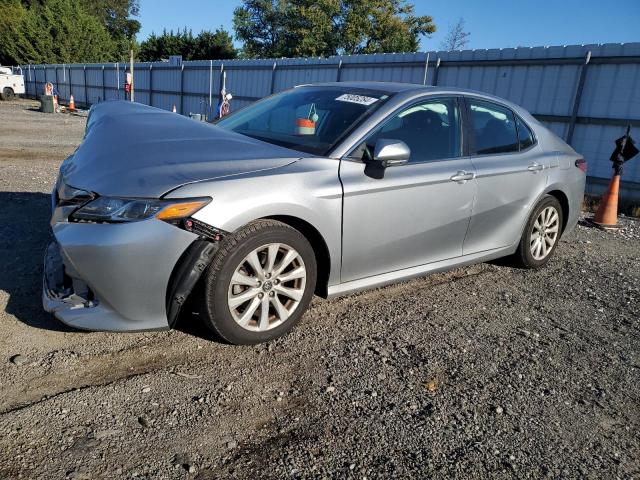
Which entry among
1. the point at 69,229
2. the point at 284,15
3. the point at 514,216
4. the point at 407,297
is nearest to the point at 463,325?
the point at 407,297

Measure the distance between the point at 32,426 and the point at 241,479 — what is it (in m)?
0.97

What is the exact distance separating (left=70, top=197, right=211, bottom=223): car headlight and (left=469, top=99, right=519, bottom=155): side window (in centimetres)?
248

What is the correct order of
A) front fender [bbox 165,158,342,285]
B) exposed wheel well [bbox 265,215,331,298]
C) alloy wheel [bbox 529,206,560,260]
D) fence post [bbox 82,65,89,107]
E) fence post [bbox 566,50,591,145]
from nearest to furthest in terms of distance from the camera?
front fender [bbox 165,158,342,285], exposed wheel well [bbox 265,215,331,298], alloy wheel [bbox 529,206,560,260], fence post [bbox 566,50,591,145], fence post [bbox 82,65,89,107]

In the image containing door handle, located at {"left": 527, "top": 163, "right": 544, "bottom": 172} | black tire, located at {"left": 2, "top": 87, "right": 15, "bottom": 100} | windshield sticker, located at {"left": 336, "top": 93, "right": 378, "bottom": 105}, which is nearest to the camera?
windshield sticker, located at {"left": 336, "top": 93, "right": 378, "bottom": 105}

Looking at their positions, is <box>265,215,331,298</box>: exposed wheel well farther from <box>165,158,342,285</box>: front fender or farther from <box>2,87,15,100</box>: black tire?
<box>2,87,15,100</box>: black tire

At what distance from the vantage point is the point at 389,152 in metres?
3.28

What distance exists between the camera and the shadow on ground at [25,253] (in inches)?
130

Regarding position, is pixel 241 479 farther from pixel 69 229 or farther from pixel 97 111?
pixel 97 111

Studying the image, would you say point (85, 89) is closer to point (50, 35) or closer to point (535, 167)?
point (50, 35)

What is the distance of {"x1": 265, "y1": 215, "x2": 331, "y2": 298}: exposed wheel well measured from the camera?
10.3 feet

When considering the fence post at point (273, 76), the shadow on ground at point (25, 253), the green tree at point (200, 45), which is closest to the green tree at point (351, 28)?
the green tree at point (200, 45)

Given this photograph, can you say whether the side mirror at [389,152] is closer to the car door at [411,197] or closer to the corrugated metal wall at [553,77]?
the car door at [411,197]

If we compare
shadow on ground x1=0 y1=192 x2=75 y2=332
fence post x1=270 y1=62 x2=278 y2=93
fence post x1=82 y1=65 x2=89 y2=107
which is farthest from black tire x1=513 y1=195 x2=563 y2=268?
fence post x1=82 y1=65 x2=89 y2=107

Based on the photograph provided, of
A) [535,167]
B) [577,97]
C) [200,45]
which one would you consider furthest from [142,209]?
[200,45]
